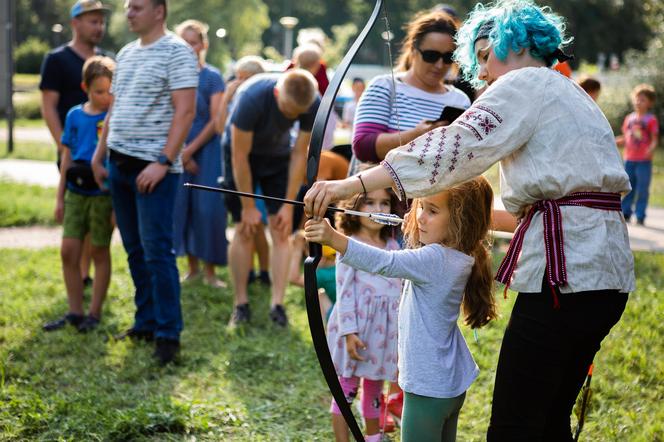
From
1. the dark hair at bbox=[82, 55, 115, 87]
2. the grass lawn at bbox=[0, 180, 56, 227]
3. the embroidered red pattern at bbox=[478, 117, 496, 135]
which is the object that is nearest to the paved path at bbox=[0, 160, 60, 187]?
the grass lawn at bbox=[0, 180, 56, 227]

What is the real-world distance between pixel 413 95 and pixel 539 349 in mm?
1800

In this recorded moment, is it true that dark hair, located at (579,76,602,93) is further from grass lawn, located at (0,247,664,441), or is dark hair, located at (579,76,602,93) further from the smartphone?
the smartphone

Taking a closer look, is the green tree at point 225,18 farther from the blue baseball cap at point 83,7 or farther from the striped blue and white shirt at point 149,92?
the striped blue and white shirt at point 149,92

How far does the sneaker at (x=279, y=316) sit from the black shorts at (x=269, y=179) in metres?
0.68

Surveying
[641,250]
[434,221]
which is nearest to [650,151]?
[641,250]

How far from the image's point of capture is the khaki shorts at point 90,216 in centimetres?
568

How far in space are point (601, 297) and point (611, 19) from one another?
64893 millimetres

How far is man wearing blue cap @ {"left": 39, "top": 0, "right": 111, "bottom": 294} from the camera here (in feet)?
20.6

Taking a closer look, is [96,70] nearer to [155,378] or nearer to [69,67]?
[69,67]

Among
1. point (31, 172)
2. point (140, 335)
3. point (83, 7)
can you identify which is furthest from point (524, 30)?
point (31, 172)

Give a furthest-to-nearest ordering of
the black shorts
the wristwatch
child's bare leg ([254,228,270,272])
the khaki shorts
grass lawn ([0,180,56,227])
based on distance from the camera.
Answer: grass lawn ([0,180,56,227]) < child's bare leg ([254,228,270,272]) < the black shorts < the khaki shorts < the wristwatch

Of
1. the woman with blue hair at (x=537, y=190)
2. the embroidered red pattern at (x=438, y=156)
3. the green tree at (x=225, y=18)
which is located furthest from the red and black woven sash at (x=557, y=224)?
the green tree at (x=225, y=18)

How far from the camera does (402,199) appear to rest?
2666mm

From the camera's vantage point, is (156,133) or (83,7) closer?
(156,133)
